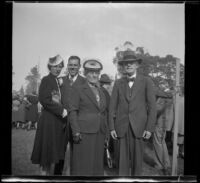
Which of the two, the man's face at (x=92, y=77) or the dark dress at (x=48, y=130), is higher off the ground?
the man's face at (x=92, y=77)

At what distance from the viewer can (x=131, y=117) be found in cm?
661

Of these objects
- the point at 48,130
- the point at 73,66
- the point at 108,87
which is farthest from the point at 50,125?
the point at 108,87

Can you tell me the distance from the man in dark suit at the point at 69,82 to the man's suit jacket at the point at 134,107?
0.68 meters

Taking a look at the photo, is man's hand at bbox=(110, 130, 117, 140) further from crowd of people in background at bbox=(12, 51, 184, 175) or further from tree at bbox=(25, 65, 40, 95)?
tree at bbox=(25, 65, 40, 95)

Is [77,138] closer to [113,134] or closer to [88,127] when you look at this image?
[88,127]

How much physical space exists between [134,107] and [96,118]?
67cm

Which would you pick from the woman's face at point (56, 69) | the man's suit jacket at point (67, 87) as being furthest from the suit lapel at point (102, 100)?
the woman's face at point (56, 69)

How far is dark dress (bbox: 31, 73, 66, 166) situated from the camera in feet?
21.9

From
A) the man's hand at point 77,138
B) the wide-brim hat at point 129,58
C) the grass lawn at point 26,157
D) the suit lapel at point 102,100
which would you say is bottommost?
the grass lawn at point 26,157

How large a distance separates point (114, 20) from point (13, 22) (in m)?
1.73

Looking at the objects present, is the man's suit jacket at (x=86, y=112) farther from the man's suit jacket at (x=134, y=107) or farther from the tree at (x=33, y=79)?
the tree at (x=33, y=79)

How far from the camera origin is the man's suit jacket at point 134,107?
6617 mm

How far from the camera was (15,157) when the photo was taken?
671 centimetres

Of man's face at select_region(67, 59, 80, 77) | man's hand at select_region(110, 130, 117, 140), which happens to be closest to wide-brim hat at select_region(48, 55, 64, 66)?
man's face at select_region(67, 59, 80, 77)
